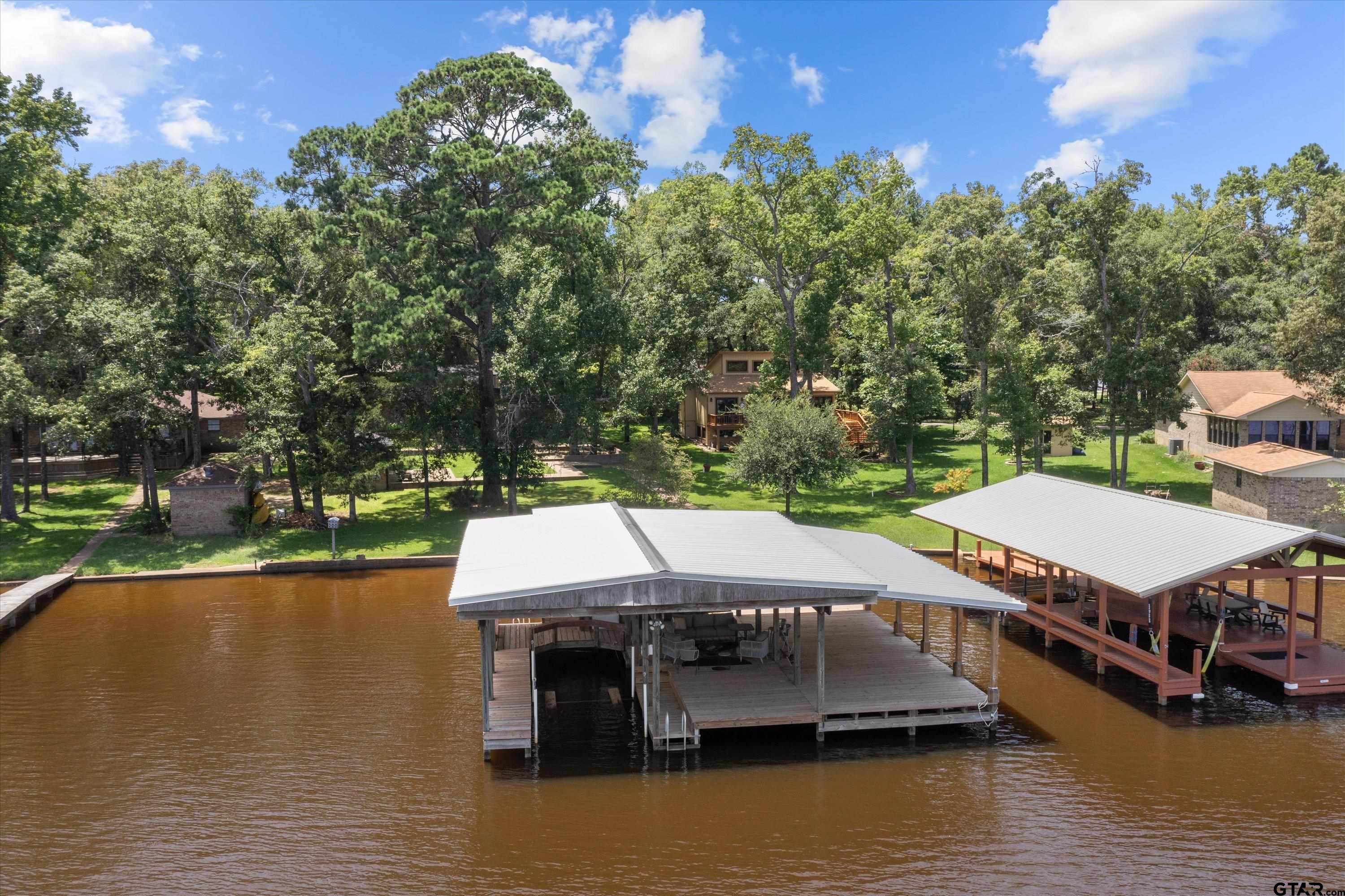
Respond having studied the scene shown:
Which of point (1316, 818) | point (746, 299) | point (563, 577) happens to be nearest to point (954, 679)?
point (1316, 818)

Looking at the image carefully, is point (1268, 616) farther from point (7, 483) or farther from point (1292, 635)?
point (7, 483)

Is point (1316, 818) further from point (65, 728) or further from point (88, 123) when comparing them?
point (88, 123)

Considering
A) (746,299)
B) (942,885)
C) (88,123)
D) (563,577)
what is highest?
(88,123)

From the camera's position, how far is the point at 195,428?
136ft

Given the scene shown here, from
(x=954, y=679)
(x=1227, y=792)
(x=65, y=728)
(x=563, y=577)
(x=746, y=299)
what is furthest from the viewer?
(x=746, y=299)

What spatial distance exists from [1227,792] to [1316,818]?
4.12 ft

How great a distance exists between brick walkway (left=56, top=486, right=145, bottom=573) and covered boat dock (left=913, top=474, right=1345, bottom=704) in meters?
29.6

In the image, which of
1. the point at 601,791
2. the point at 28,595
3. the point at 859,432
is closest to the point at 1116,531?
the point at 601,791

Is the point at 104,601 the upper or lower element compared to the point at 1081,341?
lower

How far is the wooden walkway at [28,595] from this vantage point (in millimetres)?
24312

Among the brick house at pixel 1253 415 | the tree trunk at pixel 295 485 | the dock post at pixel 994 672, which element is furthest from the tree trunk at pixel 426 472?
the brick house at pixel 1253 415

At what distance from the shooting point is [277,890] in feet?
39.9

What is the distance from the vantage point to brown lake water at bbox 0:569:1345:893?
41.3 feet

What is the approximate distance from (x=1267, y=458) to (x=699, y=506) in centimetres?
2334
